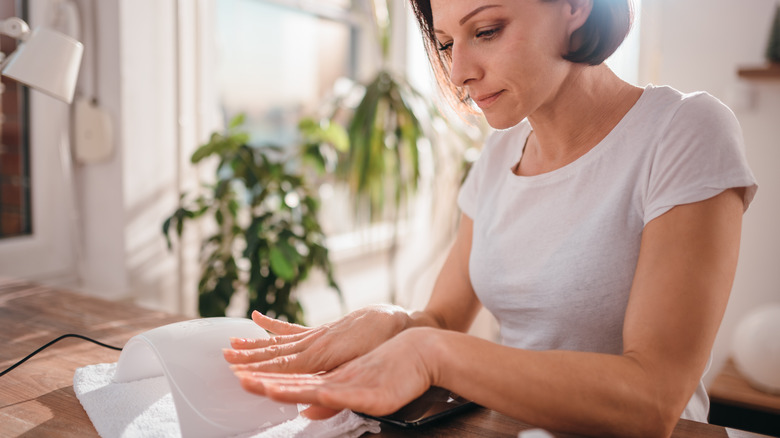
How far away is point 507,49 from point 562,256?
1.04 ft

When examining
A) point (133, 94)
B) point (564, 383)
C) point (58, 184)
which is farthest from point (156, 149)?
point (564, 383)

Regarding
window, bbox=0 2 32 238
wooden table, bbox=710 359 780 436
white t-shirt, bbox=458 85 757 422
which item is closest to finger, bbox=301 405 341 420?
white t-shirt, bbox=458 85 757 422

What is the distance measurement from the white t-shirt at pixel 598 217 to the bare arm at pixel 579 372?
12 cm

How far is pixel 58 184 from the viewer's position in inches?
69.2

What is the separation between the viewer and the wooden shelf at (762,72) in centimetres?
242

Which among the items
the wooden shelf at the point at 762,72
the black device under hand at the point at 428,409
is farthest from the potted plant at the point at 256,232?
the wooden shelf at the point at 762,72

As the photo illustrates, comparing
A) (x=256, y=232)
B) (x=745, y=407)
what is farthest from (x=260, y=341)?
(x=745, y=407)

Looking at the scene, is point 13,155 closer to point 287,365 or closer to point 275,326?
point 275,326

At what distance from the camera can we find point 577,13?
88 cm

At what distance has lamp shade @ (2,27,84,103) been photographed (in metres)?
1.07

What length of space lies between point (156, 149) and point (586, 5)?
1311mm

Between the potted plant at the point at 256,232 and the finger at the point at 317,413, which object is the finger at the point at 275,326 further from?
the potted plant at the point at 256,232

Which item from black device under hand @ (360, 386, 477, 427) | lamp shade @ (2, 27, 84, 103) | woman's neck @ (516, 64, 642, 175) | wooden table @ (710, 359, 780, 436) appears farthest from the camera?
wooden table @ (710, 359, 780, 436)

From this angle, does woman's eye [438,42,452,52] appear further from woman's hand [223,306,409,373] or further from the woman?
woman's hand [223,306,409,373]
